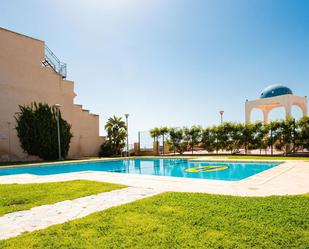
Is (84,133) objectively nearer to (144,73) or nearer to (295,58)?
Result: (144,73)

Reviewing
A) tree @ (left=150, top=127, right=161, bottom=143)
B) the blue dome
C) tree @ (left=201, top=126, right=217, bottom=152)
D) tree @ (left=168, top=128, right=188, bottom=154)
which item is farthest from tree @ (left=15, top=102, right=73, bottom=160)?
the blue dome

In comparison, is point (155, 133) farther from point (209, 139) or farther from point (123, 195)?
point (123, 195)

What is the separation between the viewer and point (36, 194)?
6828 mm

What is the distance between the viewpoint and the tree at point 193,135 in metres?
25.6

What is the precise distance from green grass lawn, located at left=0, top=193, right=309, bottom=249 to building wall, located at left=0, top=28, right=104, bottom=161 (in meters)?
19.7

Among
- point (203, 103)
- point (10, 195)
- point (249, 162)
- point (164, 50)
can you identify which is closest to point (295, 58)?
point (249, 162)

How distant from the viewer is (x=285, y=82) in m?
28.7

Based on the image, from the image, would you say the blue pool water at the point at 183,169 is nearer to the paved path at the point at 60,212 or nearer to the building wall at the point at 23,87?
the paved path at the point at 60,212

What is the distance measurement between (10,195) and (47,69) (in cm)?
1923

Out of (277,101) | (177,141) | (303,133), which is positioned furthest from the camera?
(177,141)

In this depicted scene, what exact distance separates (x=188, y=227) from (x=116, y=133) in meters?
24.5

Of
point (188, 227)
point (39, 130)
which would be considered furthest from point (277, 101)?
point (188, 227)

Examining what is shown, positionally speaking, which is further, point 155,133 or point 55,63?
point 155,133

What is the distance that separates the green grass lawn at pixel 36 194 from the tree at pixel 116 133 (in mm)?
19561
